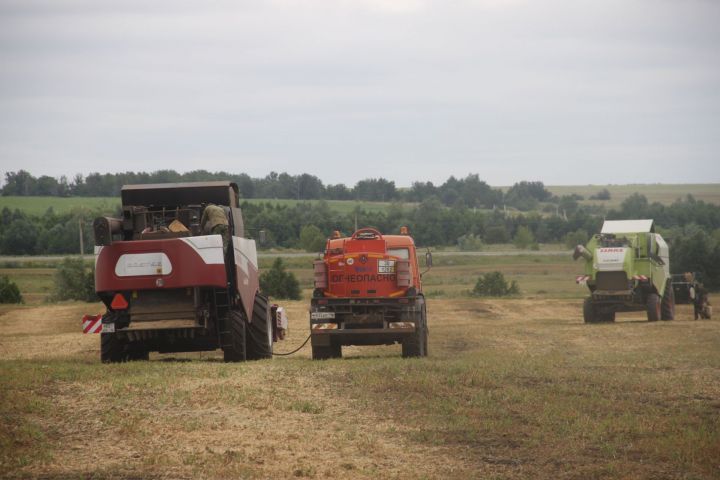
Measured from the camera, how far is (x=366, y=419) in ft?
42.9

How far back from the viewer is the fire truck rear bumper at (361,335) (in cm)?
2070

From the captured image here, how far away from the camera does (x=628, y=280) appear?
3662 centimetres

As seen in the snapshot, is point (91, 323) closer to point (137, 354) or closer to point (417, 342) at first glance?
point (137, 354)

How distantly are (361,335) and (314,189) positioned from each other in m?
134

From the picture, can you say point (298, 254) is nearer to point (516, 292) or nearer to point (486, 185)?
point (516, 292)

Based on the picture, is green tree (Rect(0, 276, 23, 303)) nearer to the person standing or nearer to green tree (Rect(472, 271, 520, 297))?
green tree (Rect(472, 271, 520, 297))

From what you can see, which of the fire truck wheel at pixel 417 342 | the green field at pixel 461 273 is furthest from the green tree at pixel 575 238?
the fire truck wheel at pixel 417 342

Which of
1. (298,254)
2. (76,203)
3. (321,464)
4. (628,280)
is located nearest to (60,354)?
(321,464)

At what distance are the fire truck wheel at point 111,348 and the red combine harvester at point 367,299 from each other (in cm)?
400

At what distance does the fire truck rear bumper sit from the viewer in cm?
2070

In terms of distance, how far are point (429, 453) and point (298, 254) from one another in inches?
3220

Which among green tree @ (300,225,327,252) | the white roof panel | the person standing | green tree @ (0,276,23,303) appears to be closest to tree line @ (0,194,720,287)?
green tree @ (300,225,327,252)

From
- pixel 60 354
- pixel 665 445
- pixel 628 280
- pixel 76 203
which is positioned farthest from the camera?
pixel 76 203

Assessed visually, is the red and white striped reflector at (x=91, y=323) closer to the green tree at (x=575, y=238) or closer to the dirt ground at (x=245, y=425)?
the dirt ground at (x=245, y=425)
